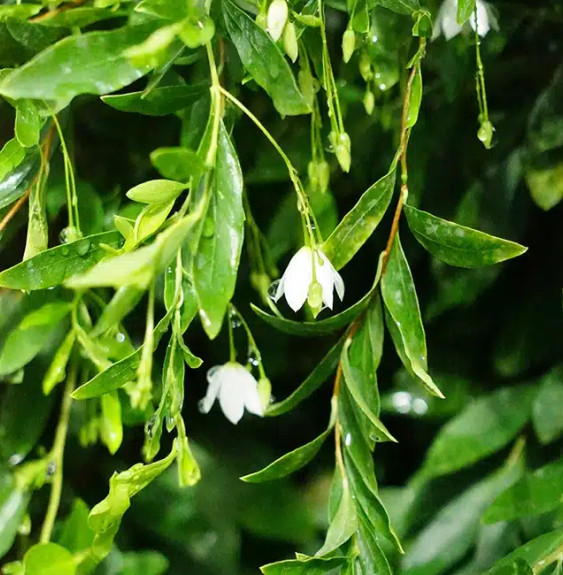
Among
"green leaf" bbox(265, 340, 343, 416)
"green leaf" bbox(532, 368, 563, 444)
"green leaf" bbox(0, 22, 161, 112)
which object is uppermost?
"green leaf" bbox(0, 22, 161, 112)

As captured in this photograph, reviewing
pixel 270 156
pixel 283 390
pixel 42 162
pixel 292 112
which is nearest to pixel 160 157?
pixel 292 112

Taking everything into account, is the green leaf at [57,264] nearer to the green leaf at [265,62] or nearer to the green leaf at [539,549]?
the green leaf at [265,62]

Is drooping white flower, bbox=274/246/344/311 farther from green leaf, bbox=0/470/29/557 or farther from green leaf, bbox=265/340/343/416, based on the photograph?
green leaf, bbox=0/470/29/557

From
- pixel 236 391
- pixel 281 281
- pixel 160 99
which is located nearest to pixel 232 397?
pixel 236 391

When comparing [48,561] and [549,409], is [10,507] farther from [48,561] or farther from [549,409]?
[549,409]

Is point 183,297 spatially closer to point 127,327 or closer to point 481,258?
point 481,258

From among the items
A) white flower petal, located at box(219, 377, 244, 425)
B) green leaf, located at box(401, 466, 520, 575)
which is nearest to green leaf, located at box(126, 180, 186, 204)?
white flower petal, located at box(219, 377, 244, 425)
